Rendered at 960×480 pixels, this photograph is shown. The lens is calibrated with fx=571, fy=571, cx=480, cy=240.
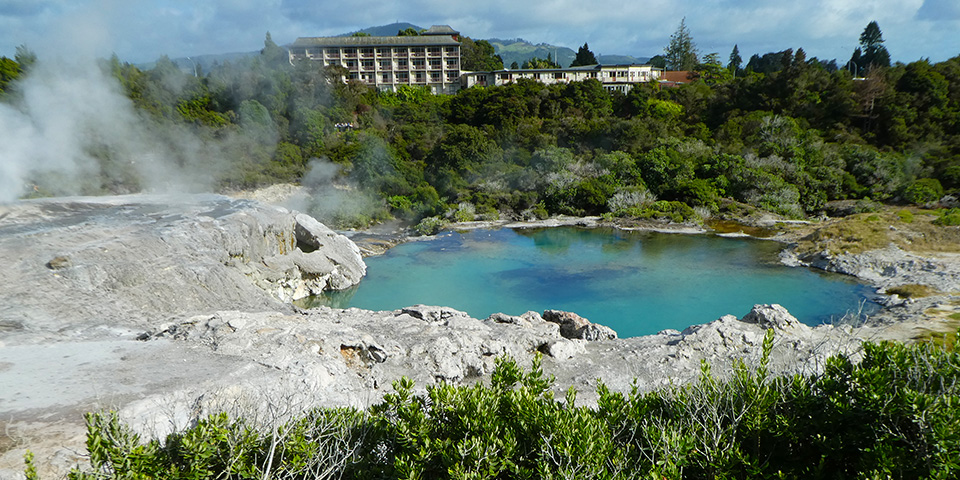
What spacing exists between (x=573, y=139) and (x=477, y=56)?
34.4 metres

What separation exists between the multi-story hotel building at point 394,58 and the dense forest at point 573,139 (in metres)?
14.4

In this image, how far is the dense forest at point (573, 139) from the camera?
103 feet

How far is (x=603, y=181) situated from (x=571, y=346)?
22894 millimetres

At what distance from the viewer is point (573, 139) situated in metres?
39.4

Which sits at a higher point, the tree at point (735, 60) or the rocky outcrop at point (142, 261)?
the tree at point (735, 60)

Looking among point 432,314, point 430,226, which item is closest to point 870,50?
point 430,226

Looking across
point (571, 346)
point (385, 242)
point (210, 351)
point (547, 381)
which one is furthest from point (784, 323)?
point (385, 242)

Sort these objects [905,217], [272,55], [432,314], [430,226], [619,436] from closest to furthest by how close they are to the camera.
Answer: [619,436]
[432,314]
[905,217]
[430,226]
[272,55]

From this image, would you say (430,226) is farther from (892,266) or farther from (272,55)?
(272,55)

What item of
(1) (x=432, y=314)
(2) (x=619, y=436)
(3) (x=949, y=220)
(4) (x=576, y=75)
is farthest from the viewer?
(4) (x=576, y=75)

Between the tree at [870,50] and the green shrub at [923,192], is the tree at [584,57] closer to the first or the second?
the tree at [870,50]

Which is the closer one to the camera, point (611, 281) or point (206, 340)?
point (206, 340)

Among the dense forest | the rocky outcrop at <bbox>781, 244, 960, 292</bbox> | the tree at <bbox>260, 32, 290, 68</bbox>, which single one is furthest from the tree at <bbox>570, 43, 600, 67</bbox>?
the rocky outcrop at <bbox>781, 244, 960, 292</bbox>

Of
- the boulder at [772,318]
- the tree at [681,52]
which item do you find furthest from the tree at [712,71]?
the boulder at [772,318]
